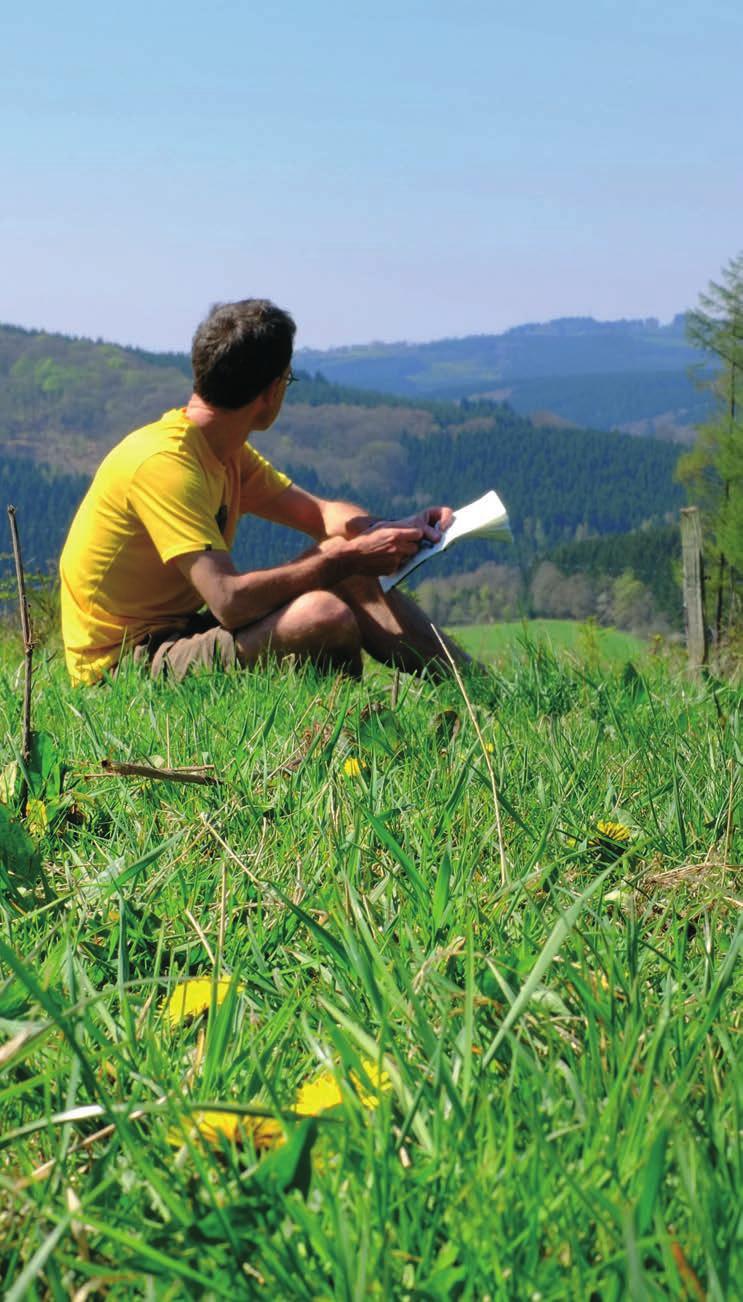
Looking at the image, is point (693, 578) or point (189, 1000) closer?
point (189, 1000)

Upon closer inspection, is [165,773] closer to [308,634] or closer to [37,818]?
[37,818]

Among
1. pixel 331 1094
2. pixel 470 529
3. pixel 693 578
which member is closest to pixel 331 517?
pixel 470 529

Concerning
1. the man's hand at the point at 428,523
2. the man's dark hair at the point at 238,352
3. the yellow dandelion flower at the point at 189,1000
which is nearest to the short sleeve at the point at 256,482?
the man's dark hair at the point at 238,352

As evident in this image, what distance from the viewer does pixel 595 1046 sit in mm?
1074

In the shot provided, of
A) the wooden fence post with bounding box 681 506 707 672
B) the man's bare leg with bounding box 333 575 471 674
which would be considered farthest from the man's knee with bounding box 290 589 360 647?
the wooden fence post with bounding box 681 506 707 672

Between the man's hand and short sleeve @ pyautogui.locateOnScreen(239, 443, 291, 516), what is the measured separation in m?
0.69

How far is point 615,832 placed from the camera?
1897mm

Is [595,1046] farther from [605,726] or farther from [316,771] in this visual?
[605,726]

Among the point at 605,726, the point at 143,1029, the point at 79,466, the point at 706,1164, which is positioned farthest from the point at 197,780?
the point at 79,466

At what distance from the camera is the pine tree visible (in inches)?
1893

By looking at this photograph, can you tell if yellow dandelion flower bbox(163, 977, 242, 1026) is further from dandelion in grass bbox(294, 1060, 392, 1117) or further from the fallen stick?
the fallen stick

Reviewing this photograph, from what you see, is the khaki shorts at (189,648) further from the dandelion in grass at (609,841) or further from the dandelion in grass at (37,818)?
the dandelion in grass at (609,841)

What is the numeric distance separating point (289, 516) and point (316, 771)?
3.25 metres

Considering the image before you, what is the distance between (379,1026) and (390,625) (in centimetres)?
340
